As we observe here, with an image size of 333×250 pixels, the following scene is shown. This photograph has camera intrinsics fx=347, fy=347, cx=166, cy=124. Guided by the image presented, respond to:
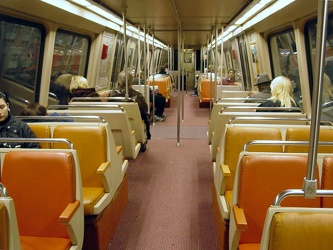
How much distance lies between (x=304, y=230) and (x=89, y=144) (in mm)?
2057

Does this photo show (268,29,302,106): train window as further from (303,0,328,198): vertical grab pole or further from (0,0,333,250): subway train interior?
(303,0,328,198): vertical grab pole

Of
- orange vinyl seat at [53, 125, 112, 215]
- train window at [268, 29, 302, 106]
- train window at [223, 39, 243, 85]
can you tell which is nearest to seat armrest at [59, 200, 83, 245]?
orange vinyl seat at [53, 125, 112, 215]

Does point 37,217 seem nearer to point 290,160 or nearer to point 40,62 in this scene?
point 290,160

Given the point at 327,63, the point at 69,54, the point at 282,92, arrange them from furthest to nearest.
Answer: the point at 69,54 < the point at 327,63 < the point at 282,92

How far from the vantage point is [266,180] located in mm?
2182

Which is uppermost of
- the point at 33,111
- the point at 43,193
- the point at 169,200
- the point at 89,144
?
the point at 33,111

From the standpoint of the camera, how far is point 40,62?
208 inches

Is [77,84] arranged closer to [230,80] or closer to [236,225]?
[236,225]

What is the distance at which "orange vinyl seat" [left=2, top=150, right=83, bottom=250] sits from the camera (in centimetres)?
227

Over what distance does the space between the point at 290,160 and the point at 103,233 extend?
1655mm

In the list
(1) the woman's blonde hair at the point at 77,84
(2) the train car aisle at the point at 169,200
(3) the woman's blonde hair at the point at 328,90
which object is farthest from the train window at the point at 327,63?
(1) the woman's blonde hair at the point at 77,84

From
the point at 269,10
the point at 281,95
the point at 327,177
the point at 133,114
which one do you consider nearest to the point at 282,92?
the point at 281,95

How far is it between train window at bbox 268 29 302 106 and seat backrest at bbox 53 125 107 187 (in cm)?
364

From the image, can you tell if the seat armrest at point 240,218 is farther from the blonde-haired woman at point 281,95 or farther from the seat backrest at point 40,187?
the blonde-haired woman at point 281,95
